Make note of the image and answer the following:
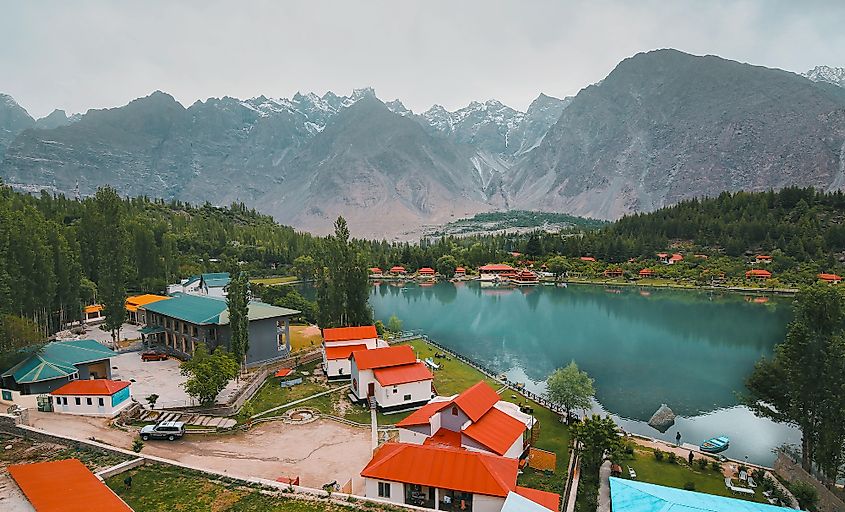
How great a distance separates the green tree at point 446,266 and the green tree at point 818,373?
232ft

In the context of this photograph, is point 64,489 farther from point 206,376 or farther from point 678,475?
point 678,475

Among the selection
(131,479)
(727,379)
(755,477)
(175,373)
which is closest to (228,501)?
(131,479)

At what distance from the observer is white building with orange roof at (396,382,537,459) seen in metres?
18.5

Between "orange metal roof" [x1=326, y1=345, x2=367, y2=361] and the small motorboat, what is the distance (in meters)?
18.0

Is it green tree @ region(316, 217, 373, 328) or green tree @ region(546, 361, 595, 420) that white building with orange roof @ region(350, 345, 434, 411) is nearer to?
green tree @ region(546, 361, 595, 420)

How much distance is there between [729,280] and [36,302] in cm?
8229

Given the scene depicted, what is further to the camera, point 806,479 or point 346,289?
point 346,289

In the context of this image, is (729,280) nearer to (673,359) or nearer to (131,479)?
(673,359)

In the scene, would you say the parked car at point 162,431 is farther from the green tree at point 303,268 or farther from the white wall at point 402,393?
the green tree at point 303,268

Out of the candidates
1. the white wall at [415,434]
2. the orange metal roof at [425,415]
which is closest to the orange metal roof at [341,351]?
the orange metal roof at [425,415]

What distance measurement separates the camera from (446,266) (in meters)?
89.8

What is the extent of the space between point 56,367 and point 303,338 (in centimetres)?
1735

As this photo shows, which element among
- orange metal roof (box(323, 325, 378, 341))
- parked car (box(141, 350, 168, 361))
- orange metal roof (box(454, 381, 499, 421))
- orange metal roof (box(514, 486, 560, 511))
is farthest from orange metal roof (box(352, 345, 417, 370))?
parked car (box(141, 350, 168, 361))

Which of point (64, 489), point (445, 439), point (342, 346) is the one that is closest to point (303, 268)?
point (342, 346)
